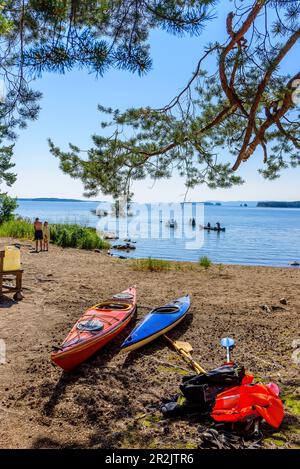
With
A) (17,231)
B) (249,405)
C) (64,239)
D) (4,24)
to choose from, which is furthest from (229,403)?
(17,231)

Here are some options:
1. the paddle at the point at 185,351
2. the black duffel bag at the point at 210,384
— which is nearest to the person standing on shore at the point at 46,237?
the paddle at the point at 185,351

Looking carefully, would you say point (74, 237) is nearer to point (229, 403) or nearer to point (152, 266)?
point (152, 266)

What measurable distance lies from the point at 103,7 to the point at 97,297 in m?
5.64

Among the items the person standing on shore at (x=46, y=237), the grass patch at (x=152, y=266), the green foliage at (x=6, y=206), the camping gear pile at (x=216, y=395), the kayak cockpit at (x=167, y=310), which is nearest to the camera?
the camping gear pile at (x=216, y=395)

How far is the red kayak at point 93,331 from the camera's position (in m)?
4.39

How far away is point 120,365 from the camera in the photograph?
4.71 m

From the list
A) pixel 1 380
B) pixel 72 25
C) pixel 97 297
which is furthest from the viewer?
pixel 97 297

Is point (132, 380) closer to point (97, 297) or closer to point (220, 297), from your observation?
point (97, 297)

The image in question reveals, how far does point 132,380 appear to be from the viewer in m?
4.25

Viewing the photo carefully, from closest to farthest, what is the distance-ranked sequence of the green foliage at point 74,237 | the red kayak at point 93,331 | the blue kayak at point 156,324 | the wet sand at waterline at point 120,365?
the wet sand at waterline at point 120,365, the red kayak at point 93,331, the blue kayak at point 156,324, the green foliage at point 74,237

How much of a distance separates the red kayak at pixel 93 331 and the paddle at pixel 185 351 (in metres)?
0.88

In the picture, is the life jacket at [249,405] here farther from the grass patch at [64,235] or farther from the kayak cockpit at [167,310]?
the grass patch at [64,235]

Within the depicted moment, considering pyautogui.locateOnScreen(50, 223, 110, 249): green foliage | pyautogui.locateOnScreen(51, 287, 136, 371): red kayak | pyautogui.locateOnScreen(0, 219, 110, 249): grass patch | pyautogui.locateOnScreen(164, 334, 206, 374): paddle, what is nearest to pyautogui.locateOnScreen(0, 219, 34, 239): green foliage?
pyautogui.locateOnScreen(0, 219, 110, 249): grass patch
